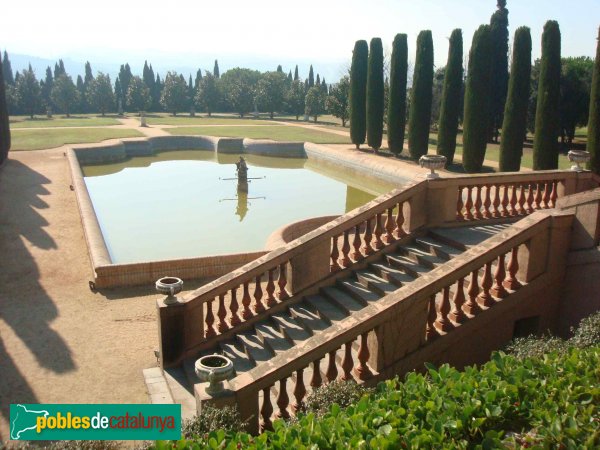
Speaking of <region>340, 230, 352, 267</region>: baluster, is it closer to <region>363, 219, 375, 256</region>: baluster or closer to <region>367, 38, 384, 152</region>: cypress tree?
<region>363, 219, 375, 256</region>: baluster

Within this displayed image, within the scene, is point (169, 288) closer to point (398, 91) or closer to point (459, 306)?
point (459, 306)

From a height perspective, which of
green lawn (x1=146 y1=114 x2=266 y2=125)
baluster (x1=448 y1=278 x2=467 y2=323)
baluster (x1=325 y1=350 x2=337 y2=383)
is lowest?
baluster (x1=325 y1=350 x2=337 y2=383)

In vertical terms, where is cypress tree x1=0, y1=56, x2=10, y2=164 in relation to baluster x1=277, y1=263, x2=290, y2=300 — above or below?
above

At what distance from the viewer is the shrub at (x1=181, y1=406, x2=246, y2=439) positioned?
16.5 ft

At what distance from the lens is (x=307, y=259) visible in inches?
350

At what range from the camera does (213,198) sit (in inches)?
890

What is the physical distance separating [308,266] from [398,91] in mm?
25190

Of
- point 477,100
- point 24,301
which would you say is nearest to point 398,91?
point 477,100

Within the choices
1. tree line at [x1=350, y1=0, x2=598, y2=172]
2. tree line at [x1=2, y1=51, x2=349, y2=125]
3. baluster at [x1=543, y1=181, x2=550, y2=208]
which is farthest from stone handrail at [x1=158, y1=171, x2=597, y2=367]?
Result: tree line at [x1=2, y1=51, x2=349, y2=125]

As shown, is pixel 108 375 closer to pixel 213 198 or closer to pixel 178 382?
pixel 178 382

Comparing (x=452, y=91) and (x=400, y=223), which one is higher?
(x=452, y=91)

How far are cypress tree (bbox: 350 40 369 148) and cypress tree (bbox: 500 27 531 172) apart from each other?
39.5ft

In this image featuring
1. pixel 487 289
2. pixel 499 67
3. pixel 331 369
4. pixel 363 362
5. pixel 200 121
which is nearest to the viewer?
pixel 331 369

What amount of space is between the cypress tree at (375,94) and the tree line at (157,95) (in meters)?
23.5
